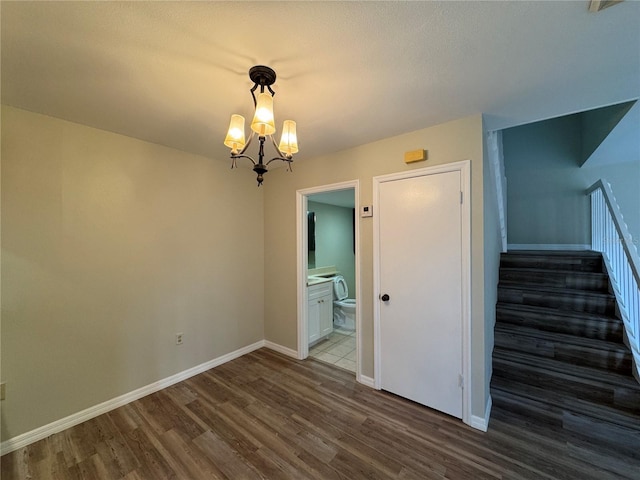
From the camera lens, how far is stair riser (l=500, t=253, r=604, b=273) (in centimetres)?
291

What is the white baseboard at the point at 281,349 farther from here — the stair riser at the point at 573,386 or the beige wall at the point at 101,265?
the stair riser at the point at 573,386

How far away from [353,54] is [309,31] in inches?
10.8

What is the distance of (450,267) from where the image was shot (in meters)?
2.07

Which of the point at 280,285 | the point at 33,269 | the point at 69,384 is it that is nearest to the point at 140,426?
the point at 69,384

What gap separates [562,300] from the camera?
2.69 meters

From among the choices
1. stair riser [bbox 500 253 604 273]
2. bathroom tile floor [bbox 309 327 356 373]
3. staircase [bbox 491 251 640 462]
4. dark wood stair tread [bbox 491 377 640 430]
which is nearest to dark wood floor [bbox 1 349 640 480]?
staircase [bbox 491 251 640 462]

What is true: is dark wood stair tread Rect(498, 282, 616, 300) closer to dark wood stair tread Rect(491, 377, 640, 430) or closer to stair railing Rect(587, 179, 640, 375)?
stair railing Rect(587, 179, 640, 375)

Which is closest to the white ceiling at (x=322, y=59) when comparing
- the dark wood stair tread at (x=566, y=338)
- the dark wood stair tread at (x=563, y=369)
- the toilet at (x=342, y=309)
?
the dark wood stair tread at (x=566, y=338)

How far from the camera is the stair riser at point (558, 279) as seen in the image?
2721 mm

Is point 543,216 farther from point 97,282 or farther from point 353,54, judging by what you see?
point 97,282

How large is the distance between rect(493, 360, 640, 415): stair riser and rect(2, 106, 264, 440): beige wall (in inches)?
119

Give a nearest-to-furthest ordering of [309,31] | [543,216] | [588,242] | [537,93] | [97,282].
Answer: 1. [309,31]
2. [537,93]
3. [97,282]
4. [588,242]
5. [543,216]

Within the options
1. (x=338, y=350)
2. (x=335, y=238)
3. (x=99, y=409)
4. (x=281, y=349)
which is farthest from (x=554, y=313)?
(x=99, y=409)

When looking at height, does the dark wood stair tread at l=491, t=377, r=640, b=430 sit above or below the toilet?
below
